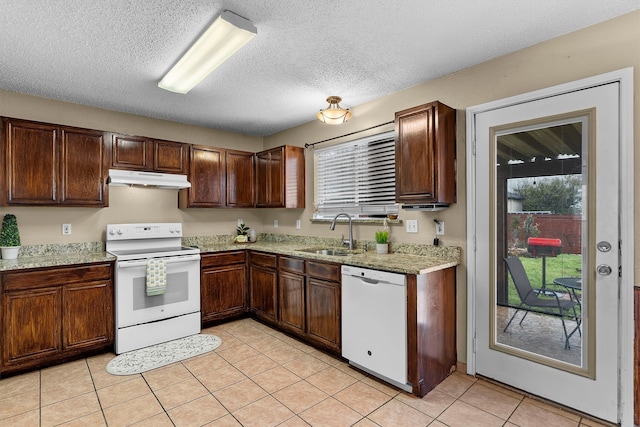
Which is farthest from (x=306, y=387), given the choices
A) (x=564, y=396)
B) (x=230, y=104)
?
(x=230, y=104)

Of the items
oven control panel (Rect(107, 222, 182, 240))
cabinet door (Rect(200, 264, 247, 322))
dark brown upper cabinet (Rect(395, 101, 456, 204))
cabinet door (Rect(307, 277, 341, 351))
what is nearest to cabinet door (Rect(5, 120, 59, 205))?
oven control panel (Rect(107, 222, 182, 240))

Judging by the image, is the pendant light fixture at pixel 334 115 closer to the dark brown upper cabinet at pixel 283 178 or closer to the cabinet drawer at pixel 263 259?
the dark brown upper cabinet at pixel 283 178

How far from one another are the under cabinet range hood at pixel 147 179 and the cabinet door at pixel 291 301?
166 cm

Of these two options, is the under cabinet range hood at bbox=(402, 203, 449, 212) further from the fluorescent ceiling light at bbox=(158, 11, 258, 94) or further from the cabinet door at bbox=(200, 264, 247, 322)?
the cabinet door at bbox=(200, 264, 247, 322)

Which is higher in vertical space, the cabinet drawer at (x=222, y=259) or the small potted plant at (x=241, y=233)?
the small potted plant at (x=241, y=233)

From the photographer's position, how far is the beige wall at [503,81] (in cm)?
200

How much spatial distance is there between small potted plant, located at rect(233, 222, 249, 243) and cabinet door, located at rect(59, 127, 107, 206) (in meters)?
1.69

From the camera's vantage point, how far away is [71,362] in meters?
2.94

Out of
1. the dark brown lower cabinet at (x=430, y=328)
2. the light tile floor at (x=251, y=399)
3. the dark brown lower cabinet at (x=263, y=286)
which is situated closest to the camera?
the light tile floor at (x=251, y=399)

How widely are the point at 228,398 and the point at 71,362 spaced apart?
1717 mm

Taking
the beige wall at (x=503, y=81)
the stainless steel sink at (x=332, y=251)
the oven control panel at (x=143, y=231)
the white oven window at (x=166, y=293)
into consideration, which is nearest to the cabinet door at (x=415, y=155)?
the beige wall at (x=503, y=81)

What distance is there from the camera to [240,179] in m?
4.53

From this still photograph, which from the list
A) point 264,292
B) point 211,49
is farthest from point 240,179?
point 211,49

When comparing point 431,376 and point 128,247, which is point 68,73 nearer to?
point 128,247
